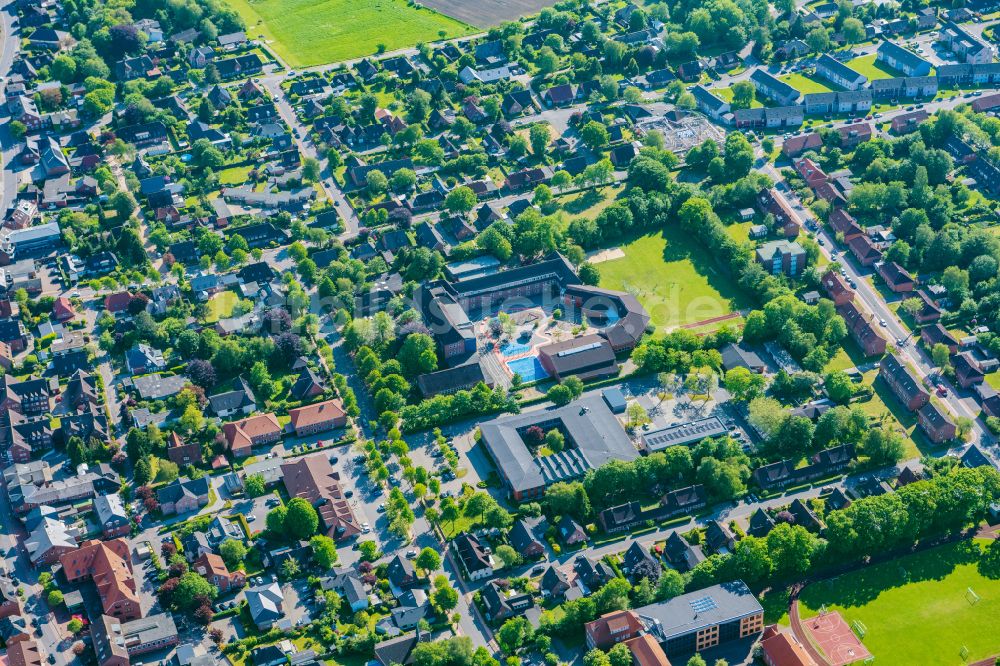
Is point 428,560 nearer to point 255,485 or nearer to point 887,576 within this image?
point 255,485

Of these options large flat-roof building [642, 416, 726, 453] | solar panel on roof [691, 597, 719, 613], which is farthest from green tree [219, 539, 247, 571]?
large flat-roof building [642, 416, 726, 453]

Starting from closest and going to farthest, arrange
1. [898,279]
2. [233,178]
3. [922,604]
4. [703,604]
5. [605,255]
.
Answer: [703,604]
[922,604]
[898,279]
[605,255]
[233,178]

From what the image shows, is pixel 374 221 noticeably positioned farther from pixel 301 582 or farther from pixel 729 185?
pixel 301 582

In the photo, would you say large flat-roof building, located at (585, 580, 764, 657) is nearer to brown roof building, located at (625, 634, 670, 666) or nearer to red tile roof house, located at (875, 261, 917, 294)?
brown roof building, located at (625, 634, 670, 666)

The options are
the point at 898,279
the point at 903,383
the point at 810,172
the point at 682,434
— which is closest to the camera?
the point at 682,434

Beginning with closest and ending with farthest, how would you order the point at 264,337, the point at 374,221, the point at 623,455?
the point at 623,455 < the point at 264,337 < the point at 374,221

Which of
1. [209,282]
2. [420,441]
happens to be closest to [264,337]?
[209,282]

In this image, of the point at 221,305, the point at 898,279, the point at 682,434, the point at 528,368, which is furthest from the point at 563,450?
the point at 898,279
